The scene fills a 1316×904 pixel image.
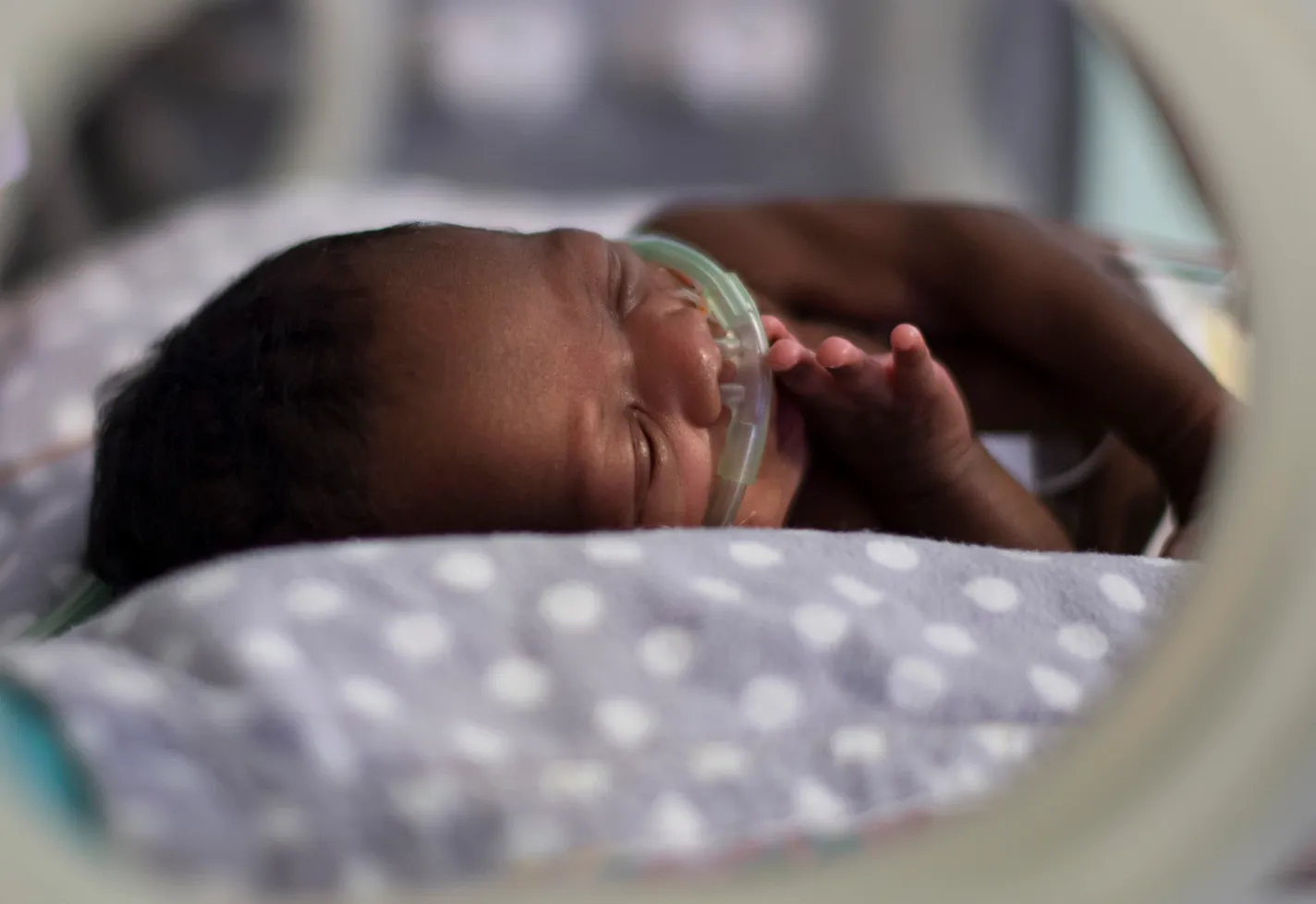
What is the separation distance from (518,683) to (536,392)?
0.71 ft

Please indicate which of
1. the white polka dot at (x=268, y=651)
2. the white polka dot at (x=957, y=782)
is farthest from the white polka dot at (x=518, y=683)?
the white polka dot at (x=957, y=782)

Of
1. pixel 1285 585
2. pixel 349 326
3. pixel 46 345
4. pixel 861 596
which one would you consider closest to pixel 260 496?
pixel 349 326

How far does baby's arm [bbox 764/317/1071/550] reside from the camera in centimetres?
87

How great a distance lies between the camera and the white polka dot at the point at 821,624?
0.68 meters

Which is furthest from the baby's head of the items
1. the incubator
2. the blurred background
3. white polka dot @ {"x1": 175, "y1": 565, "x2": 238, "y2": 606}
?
the blurred background

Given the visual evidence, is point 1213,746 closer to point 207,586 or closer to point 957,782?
point 957,782

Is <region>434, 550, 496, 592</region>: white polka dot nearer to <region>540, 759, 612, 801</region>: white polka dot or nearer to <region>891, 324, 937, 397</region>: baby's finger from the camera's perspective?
<region>540, 759, 612, 801</region>: white polka dot

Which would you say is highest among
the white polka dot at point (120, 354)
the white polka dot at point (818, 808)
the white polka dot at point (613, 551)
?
the white polka dot at point (613, 551)

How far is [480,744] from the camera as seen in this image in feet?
2.01

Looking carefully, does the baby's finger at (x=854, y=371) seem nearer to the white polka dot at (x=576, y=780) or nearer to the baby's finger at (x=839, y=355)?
the baby's finger at (x=839, y=355)

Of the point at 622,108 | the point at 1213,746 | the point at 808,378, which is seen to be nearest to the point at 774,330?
the point at 808,378

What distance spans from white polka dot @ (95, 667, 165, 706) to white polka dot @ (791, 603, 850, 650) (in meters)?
0.34

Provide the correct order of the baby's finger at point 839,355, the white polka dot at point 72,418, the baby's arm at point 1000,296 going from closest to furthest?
the baby's finger at point 839,355, the baby's arm at point 1000,296, the white polka dot at point 72,418

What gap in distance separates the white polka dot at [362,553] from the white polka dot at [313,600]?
0.07 ft
